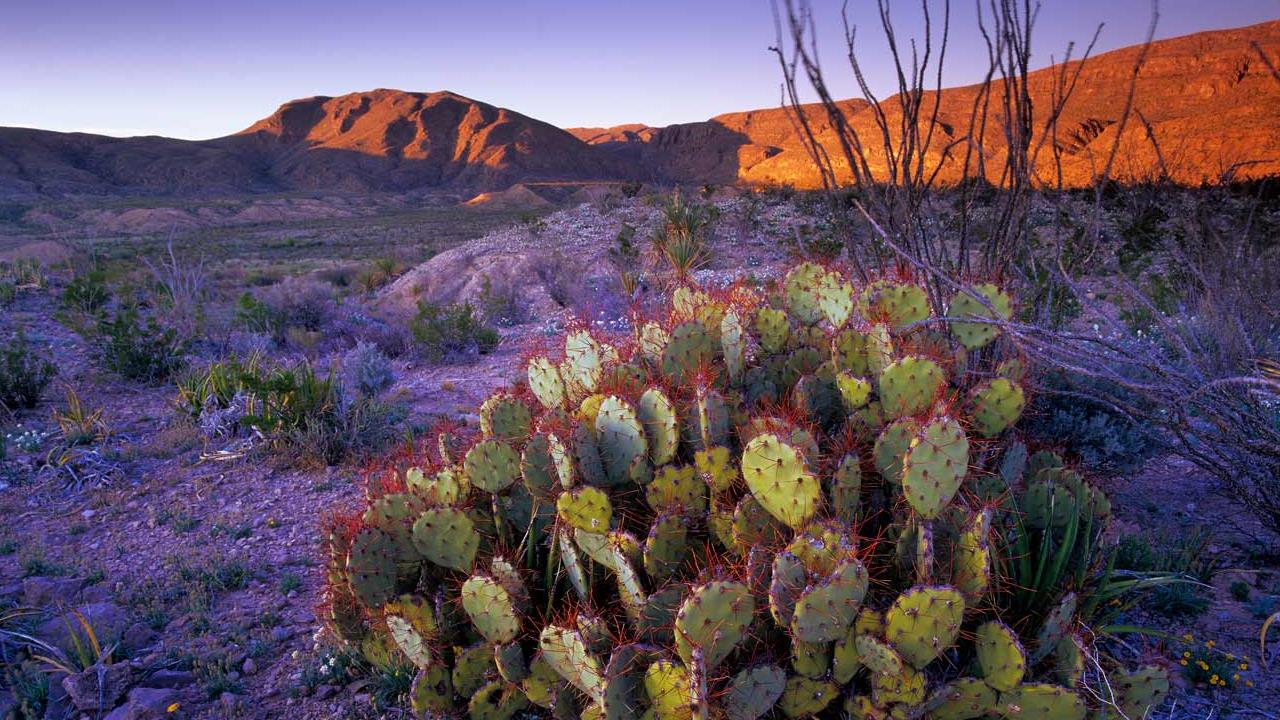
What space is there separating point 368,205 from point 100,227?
864 inches

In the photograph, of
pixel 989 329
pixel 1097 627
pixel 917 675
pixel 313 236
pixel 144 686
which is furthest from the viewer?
pixel 313 236

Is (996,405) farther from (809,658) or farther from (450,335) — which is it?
(450,335)

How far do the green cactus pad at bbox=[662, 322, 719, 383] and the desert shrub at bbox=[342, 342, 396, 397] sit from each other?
4.10 m

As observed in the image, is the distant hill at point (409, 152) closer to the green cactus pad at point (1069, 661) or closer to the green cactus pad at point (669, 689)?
the green cactus pad at point (1069, 661)

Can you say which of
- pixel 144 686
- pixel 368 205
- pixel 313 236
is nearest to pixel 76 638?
pixel 144 686

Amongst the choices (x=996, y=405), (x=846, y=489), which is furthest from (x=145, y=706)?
(x=996, y=405)

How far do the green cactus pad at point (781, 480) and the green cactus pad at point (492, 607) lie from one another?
874mm

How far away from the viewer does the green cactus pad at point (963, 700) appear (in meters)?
2.01

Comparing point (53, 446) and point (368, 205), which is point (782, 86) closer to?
point (53, 446)

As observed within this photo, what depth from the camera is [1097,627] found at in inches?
96.3

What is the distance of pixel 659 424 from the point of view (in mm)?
2570

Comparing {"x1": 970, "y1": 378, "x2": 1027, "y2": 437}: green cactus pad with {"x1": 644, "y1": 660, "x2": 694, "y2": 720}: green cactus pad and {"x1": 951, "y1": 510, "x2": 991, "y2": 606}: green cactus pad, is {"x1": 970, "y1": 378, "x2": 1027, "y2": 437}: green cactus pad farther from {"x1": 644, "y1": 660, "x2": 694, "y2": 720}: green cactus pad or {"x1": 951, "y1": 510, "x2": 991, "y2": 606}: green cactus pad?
{"x1": 644, "y1": 660, "x2": 694, "y2": 720}: green cactus pad

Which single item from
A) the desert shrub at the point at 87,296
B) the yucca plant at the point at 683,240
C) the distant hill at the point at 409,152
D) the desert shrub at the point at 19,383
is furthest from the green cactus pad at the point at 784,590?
the distant hill at the point at 409,152

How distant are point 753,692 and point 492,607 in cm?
88
